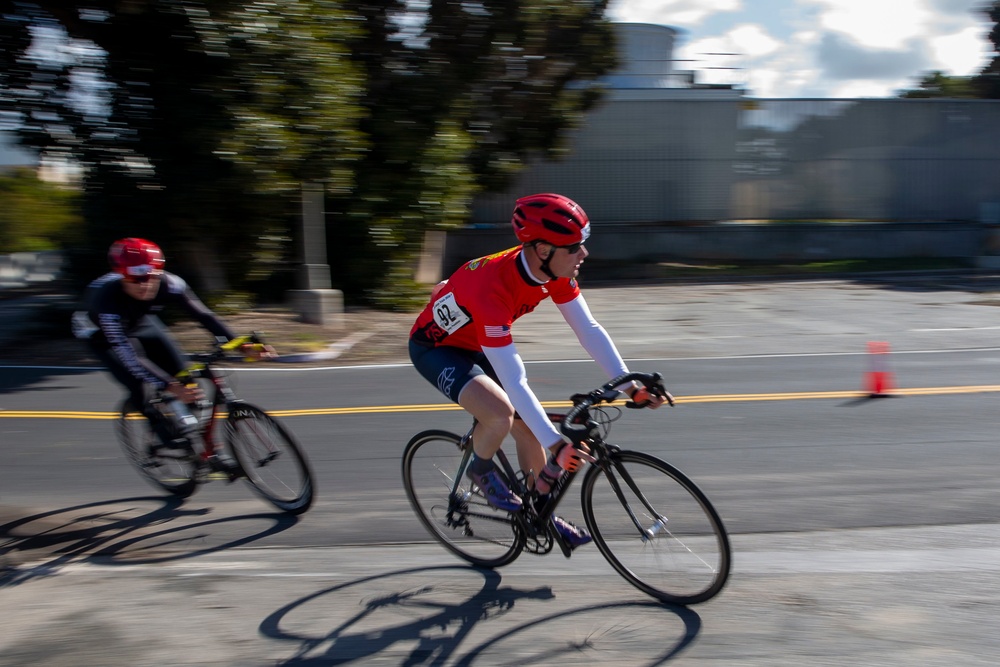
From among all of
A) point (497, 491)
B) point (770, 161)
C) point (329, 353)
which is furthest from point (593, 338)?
point (770, 161)

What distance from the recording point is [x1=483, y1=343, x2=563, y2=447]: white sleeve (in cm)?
415

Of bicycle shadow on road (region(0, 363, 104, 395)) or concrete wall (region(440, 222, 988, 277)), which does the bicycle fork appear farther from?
concrete wall (region(440, 222, 988, 277))

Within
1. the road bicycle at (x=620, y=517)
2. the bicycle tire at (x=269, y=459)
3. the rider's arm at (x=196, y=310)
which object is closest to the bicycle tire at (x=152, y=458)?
the bicycle tire at (x=269, y=459)

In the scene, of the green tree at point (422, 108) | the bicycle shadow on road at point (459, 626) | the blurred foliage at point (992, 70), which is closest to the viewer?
the bicycle shadow on road at point (459, 626)

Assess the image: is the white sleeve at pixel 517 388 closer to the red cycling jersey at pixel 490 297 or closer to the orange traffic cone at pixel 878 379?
the red cycling jersey at pixel 490 297

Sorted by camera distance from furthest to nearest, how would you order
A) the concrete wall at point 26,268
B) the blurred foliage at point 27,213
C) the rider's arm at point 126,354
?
the concrete wall at point 26,268 < the blurred foliage at point 27,213 < the rider's arm at point 126,354

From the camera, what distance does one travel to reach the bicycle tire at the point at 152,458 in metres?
6.17

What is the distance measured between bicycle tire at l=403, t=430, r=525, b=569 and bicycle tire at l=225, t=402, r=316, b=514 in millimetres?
867

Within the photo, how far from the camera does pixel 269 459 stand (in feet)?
19.3

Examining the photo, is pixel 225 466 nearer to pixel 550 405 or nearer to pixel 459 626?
pixel 459 626

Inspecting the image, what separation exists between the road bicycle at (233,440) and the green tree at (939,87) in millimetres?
54025

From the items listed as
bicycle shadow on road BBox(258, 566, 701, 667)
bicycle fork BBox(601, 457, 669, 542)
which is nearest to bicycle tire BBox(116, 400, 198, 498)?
bicycle shadow on road BBox(258, 566, 701, 667)

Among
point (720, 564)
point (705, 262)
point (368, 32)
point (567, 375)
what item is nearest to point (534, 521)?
point (720, 564)

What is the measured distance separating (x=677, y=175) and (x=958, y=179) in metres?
9.27
